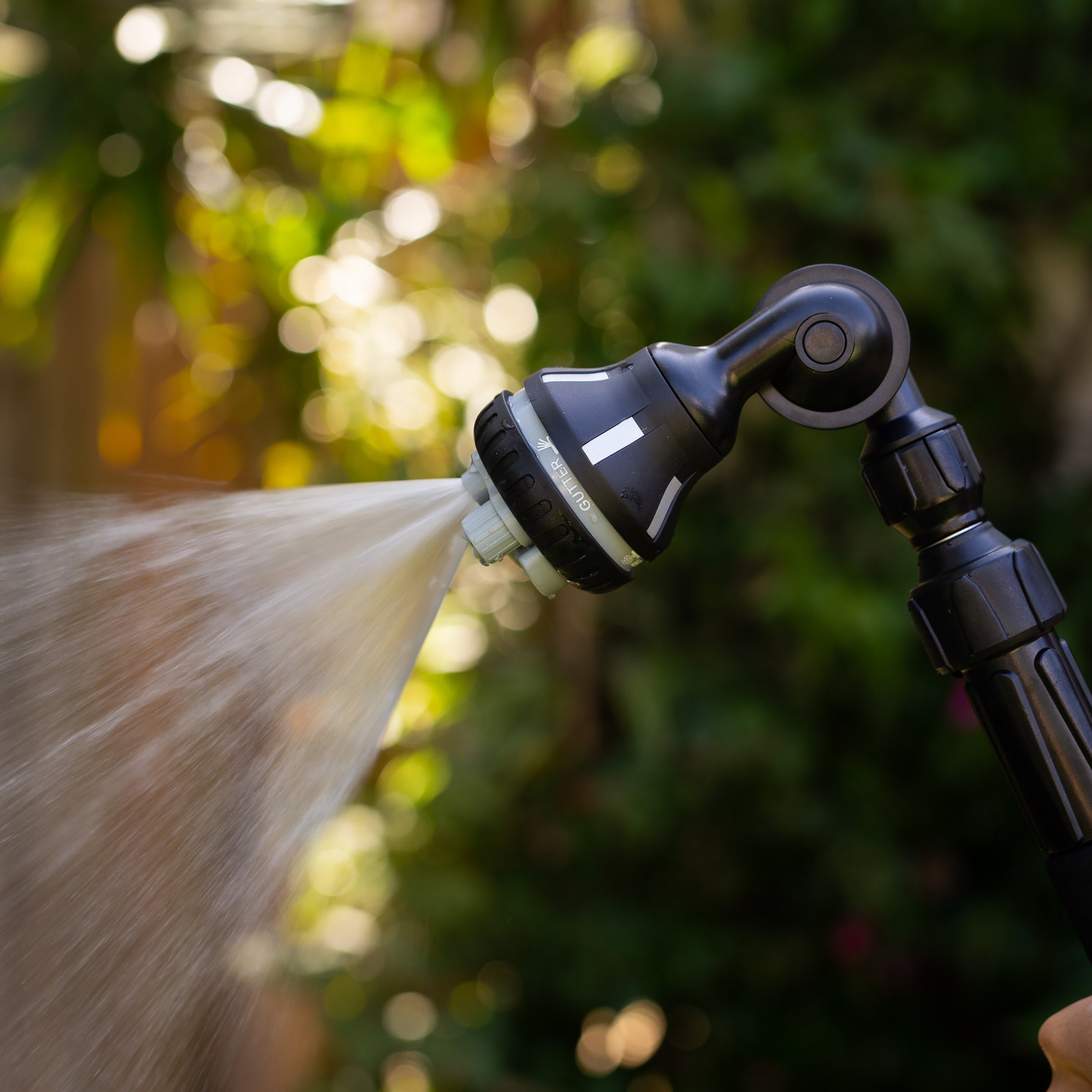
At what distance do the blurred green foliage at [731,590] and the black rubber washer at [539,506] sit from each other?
2.97 feet

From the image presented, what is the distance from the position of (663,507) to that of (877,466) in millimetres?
96

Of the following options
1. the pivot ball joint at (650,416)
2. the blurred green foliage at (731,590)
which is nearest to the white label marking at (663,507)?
the pivot ball joint at (650,416)

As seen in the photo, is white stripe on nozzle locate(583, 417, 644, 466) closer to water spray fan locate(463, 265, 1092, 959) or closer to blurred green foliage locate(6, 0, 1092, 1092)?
water spray fan locate(463, 265, 1092, 959)

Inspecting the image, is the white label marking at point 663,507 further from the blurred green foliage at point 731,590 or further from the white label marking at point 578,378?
the blurred green foliage at point 731,590

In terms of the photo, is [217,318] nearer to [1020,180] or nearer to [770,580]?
[770,580]

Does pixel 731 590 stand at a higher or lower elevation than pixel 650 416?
→ lower

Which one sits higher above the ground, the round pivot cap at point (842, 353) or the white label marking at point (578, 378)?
the white label marking at point (578, 378)

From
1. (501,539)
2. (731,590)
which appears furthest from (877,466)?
(731,590)

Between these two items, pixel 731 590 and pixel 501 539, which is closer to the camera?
pixel 501 539

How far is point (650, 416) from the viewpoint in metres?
0.41

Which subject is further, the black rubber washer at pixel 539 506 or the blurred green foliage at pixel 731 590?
the blurred green foliage at pixel 731 590

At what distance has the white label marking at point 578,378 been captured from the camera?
407 millimetres

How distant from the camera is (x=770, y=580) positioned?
133 centimetres

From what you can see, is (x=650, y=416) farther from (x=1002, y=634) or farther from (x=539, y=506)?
(x=1002, y=634)
